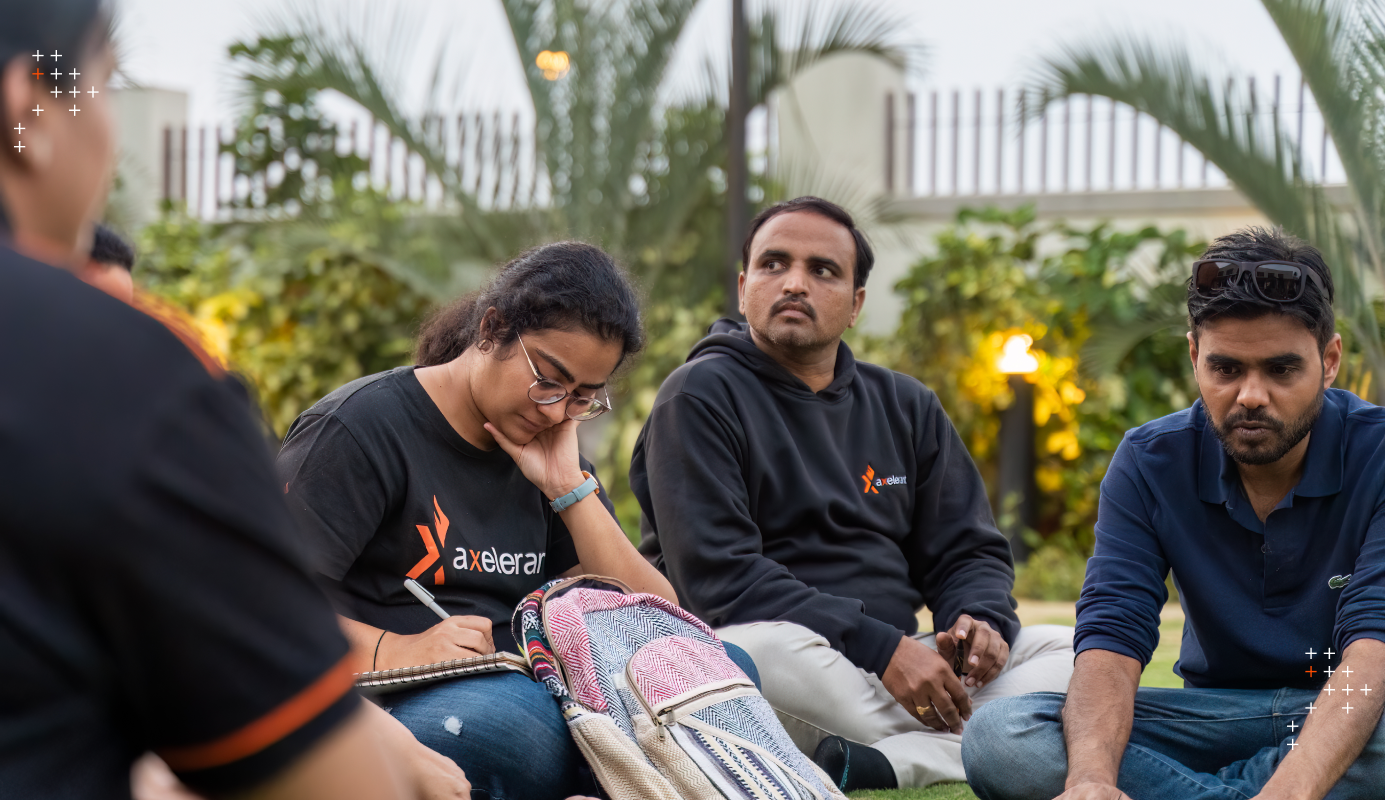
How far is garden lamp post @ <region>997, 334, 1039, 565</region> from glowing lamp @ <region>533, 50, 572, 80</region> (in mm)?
3563

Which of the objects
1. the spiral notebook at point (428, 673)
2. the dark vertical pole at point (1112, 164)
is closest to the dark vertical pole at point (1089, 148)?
the dark vertical pole at point (1112, 164)

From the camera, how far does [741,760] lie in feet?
8.30

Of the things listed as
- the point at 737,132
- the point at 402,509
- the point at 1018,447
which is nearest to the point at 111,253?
the point at 402,509

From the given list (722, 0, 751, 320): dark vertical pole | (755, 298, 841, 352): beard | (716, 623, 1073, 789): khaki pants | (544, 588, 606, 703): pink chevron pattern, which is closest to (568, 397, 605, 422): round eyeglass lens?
(544, 588, 606, 703): pink chevron pattern

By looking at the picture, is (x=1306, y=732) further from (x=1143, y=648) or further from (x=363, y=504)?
(x=363, y=504)

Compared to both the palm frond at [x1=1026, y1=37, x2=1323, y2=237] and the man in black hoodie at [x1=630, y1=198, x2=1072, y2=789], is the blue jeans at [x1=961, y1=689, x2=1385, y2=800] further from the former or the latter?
the palm frond at [x1=1026, y1=37, x2=1323, y2=237]

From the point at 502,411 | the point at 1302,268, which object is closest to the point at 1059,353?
the point at 1302,268

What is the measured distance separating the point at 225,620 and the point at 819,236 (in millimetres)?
3558

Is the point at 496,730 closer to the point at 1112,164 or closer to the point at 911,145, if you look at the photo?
the point at 1112,164

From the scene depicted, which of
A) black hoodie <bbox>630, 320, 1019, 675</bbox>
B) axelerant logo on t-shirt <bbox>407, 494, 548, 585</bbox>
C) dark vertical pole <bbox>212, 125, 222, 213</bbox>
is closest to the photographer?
axelerant logo on t-shirt <bbox>407, 494, 548, 585</bbox>

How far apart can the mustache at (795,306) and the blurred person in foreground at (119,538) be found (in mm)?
3271

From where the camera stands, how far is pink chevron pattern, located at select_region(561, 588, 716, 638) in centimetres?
271

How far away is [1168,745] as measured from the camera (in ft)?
9.89

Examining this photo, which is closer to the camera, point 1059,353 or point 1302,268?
point 1302,268
